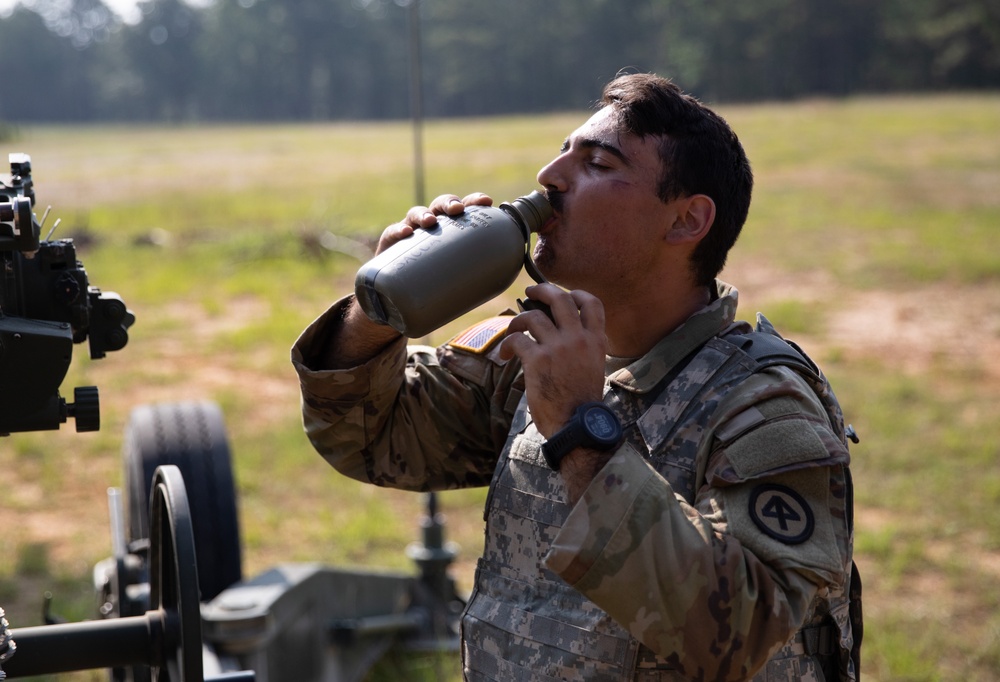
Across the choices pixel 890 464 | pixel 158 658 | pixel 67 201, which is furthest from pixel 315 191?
pixel 158 658

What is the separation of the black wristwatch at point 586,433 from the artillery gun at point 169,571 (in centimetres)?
92

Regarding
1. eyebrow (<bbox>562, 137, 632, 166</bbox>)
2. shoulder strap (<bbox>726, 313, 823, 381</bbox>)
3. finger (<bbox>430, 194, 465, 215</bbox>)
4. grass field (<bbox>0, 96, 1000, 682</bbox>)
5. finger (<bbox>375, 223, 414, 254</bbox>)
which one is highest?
eyebrow (<bbox>562, 137, 632, 166</bbox>)

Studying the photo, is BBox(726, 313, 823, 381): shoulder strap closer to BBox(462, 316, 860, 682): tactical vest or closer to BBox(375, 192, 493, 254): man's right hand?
BBox(462, 316, 860, 682): tactical vest

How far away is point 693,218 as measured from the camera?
2.45 meters

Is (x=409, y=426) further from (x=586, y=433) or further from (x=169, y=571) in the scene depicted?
(x=586, y=433)

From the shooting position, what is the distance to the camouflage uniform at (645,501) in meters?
1.90

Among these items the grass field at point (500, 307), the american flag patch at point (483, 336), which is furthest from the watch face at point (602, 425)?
the grass field at point (500, 307)

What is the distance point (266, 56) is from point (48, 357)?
8833 cm

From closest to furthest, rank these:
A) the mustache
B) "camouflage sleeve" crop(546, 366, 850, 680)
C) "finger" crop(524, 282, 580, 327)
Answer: "camouflage sleeve" crop(546, 366, 850, 680)
"finger" crop(524, 282, 580, 327)
the mustache

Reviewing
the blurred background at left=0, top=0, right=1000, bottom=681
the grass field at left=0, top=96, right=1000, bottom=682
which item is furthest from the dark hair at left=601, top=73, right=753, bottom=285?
the grass field at left=0, top=96, right=1000, bottom=682

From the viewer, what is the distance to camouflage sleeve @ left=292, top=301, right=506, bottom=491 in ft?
8.87

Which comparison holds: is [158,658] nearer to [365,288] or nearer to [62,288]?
[62,288]

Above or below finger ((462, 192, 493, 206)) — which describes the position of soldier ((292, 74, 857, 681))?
below

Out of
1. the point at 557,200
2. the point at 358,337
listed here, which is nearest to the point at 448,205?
the point at 557,200
